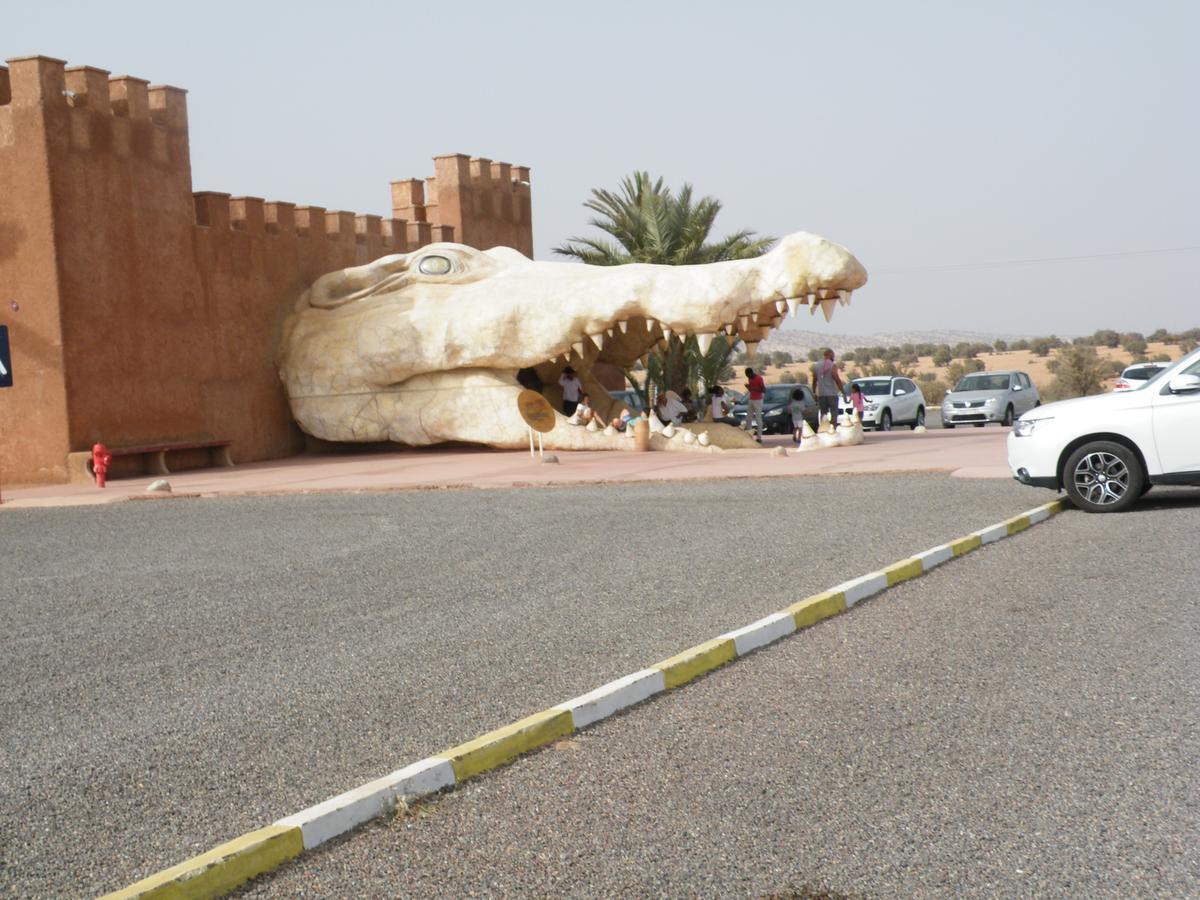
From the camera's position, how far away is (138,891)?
3.45m

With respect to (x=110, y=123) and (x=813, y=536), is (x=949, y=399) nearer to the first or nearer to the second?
(x=110, y=123)

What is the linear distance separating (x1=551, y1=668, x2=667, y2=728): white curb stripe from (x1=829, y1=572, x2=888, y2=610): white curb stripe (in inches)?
84.1

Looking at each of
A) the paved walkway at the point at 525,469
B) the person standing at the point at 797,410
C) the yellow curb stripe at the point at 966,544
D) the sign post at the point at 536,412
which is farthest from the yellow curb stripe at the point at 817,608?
the person standing at the point at 797,410

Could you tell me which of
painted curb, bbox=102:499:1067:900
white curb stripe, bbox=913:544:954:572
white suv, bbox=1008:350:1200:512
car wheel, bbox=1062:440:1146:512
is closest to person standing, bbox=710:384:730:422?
white suv, bbox=1008:350:1200:512

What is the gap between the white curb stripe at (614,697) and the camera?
16.8 feet

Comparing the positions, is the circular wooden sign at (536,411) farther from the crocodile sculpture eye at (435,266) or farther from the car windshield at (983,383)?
the car windshield at (983,383)

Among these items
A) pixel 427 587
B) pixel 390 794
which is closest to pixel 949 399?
pixel 427 587

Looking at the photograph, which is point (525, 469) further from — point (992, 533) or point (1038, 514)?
point (992, 533)

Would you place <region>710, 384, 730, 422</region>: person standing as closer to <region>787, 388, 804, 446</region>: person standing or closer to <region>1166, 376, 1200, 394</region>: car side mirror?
<region>787, 388, 804, 446</region>: person standing

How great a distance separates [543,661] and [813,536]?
4776mm

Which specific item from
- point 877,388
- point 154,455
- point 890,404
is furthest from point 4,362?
point 877,388

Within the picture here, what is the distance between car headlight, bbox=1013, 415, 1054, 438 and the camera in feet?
38.7

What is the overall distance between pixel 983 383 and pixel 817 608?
28592 mm

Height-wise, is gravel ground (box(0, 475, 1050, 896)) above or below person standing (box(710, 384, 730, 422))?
below
